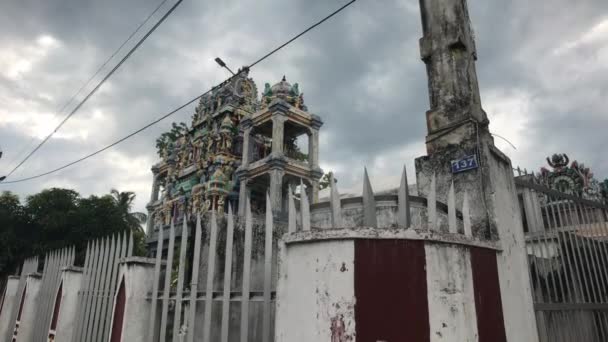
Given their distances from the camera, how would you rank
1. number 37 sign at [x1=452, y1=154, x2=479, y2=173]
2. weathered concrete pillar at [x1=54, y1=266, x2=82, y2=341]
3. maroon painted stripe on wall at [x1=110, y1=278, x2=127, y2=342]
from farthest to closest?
weathered concrete pillar at [x1=54, y1=266, x2=82, y2=341]
maroon painted stripe on wall at [x1=110, y1=278, x2=127, y2=342]
number 37 sign at [x1=452, y1=154, x2=479, y2=173]

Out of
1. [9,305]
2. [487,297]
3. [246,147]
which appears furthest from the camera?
[246,147]

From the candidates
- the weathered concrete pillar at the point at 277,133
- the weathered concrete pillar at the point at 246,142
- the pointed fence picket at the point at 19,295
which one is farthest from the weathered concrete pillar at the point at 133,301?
the weathered concrete pillar at the point at 246,142

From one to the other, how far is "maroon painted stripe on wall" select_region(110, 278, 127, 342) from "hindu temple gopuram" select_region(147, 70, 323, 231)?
12432 millimetres

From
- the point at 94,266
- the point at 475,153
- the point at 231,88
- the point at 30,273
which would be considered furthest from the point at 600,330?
the point at 231,88

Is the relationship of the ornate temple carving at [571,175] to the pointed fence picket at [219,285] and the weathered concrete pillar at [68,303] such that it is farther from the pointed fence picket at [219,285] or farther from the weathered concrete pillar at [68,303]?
the weathered concrete pillar at [68,303]

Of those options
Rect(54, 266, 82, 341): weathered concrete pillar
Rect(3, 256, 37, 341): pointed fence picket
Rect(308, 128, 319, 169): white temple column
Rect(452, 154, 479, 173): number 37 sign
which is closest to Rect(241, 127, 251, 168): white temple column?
Rect(308, 128, 319, 169): white temple column

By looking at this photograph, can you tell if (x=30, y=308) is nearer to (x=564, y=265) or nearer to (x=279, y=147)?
(x=564, y=265)

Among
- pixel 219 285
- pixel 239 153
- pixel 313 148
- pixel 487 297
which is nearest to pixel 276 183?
pixel 313 148

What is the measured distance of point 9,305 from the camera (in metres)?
8.53

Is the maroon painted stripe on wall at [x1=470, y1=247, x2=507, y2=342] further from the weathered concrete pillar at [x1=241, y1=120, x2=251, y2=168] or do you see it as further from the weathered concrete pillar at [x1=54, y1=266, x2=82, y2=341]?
the weathered concrete pillar at [x1=241, y1=120, x2=251, y2=168]

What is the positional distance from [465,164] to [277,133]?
15386 millimetres

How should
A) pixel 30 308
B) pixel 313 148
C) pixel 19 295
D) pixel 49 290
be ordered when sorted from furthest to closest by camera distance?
pixel 313 148
pixel 19 295
pixel 30 308
pixel 49 290

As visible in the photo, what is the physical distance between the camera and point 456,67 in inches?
158

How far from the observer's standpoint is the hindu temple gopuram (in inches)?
749
